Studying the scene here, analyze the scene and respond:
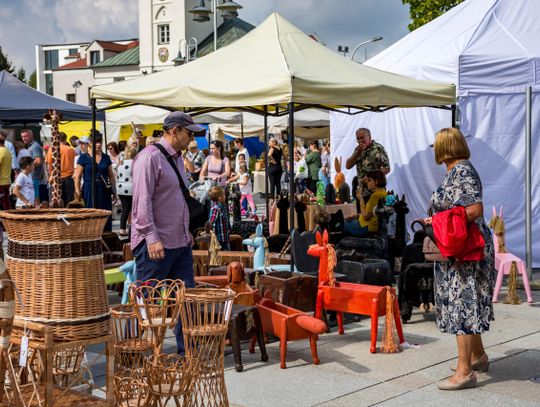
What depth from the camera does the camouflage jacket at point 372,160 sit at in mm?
11273

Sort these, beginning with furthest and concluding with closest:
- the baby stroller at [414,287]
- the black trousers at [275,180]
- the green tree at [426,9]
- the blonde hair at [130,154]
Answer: the green tree at [426,9] → the black trousers at [275,180] → the blonde hair at [130,154] → the baby stroller at [414,287]

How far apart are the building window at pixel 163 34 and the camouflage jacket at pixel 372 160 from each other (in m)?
74.7

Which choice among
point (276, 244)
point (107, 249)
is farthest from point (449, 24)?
point (107, 249)

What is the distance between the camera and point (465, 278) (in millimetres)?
5859

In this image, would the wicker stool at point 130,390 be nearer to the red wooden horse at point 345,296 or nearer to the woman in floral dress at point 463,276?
the woman in floral dress at point 463,276

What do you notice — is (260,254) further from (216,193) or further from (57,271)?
(57,271)

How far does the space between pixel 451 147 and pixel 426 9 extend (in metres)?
28.1

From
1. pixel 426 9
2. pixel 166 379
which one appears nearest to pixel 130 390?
pixel 166 379

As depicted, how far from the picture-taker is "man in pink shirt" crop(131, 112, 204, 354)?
5895mm

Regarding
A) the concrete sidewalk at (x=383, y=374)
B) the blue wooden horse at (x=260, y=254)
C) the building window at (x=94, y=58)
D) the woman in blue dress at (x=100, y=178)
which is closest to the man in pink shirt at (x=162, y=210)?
the concrete sidewalk at (x=383, y=374)

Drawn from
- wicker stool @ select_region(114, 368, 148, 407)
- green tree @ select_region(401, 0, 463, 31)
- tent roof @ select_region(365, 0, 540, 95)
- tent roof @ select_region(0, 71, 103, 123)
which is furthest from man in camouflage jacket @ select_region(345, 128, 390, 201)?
green tree @ select_region(401, 0, 463, 31)

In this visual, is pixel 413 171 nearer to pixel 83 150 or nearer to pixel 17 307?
pixel 83 150

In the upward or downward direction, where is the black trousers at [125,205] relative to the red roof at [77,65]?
downward

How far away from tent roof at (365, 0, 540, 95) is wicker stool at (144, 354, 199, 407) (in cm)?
771
